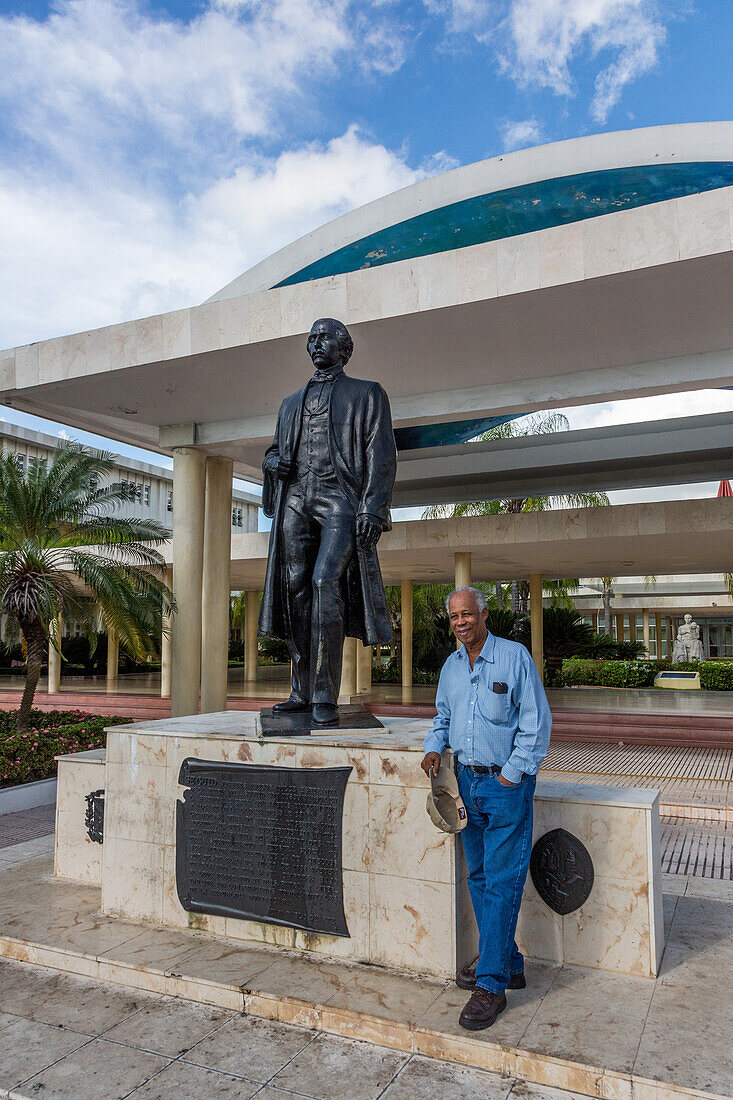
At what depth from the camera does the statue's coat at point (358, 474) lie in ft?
13.8

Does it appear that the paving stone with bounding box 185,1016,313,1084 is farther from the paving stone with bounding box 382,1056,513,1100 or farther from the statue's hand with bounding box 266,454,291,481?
the statue's hand with bounding box 266,454,291,481

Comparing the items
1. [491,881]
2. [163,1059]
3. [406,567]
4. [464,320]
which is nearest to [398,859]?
[491,881]

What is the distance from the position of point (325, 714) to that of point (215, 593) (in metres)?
9.54

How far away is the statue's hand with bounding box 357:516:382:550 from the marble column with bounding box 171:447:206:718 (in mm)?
8685

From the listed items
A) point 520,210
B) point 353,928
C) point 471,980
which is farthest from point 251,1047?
point 520,210

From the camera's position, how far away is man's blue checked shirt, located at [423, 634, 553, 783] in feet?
10.2

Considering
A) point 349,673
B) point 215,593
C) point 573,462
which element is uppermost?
point 573,462

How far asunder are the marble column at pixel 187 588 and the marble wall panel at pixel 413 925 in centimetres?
906

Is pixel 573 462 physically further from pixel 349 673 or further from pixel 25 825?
pixel 25 825

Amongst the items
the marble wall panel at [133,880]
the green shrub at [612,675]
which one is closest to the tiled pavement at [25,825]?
the marble wall panel at [133,880]

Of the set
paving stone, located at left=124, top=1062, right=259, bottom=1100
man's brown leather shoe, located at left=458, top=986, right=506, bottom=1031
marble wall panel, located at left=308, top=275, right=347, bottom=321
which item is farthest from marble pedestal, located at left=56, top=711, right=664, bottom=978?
marble wall panel, located at left=308, top=275, right=347, bottom=321

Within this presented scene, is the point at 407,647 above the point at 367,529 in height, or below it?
below

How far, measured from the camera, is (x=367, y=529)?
13.6 ft

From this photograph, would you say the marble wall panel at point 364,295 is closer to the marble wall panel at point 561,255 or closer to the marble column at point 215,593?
the marble wall panel at point 561,255
